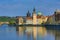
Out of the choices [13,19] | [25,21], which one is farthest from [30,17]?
[13,19]

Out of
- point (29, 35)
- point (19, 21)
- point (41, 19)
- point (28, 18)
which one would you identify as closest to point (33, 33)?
point (29, 35)

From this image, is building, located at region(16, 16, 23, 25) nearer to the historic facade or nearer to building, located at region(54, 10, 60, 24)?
the historic facade

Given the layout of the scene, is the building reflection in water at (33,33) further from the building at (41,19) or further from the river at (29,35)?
the building at (41,19)

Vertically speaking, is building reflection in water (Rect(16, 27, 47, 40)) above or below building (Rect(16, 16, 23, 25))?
above

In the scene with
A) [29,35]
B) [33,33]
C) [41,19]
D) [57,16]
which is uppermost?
[57,16]

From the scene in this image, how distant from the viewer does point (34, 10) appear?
101 m

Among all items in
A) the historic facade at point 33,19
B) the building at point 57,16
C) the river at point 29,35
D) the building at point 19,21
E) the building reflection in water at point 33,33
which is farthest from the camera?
the historic facade at point 33,19

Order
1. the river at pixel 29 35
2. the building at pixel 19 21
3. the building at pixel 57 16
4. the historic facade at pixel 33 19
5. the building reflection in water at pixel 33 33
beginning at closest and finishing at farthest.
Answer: the river at pixel 29 35 < the building reflection in water at pixel 33 33 < the building at pixel 57 16 < the building at pixel 19 21 < the historic facade at pixel 33 19

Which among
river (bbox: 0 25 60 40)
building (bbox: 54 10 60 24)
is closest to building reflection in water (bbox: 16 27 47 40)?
river (bbox: 0 25 60 40)

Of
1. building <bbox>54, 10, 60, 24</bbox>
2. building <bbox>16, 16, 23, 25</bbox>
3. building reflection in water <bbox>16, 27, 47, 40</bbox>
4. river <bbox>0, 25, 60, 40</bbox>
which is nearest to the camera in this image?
river <bbox>0, 25, 60, 40</bbox>

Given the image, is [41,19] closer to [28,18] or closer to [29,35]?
[28,18]

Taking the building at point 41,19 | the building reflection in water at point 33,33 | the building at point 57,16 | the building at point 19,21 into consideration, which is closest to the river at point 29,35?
the building reflection in water at point 33,33

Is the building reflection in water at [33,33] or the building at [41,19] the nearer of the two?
the building reflection in water at [33,33]

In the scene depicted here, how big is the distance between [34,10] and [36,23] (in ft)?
19.2
